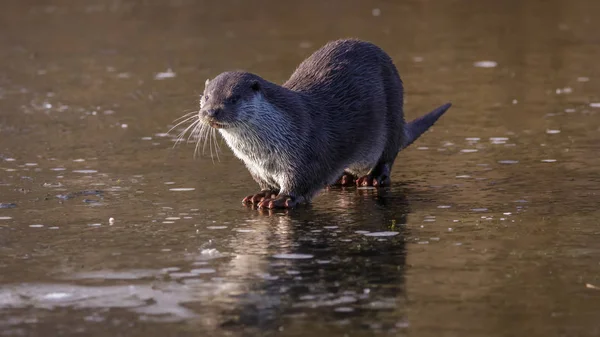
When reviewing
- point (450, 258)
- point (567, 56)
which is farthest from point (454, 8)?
point (450, 258)

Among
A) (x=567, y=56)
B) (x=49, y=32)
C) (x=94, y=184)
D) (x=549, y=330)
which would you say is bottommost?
(x=549, y=330)

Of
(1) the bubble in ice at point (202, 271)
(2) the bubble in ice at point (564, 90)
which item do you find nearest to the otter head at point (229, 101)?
(1) the bubble in ice at point (202, 271)

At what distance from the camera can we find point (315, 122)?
6.85 meters

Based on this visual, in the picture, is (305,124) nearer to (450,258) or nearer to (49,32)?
(450,258)

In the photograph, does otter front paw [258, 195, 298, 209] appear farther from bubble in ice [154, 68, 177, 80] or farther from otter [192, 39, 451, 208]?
bubble in ice [154, 68, 177, 80]

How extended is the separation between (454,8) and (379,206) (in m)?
10.6

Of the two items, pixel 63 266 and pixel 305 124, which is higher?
pixel 305 124

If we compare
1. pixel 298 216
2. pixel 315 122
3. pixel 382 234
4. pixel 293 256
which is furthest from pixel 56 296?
pixel 315 122

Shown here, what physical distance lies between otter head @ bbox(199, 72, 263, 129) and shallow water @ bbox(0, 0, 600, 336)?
1.59 feet

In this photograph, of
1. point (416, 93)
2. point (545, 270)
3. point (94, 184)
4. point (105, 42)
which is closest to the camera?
point (545, 270)

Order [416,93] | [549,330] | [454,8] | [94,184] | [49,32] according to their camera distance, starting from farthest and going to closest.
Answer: [454,8] → [49,32] → [416,93] → [94,184] → [549,330]

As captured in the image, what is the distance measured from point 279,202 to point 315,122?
541 mm

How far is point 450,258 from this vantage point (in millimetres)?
5363

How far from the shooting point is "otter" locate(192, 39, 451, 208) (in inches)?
259
